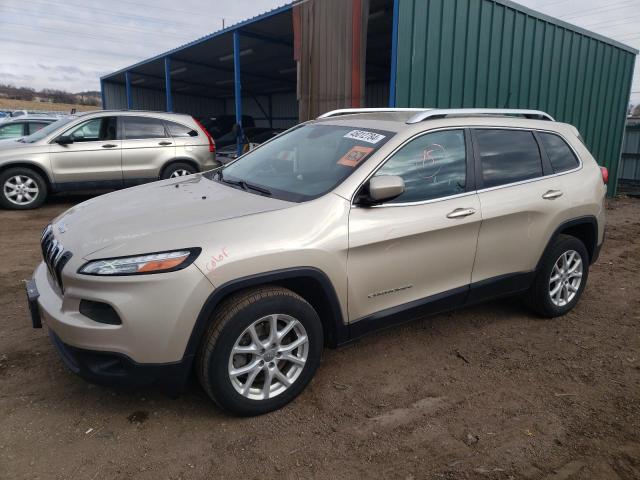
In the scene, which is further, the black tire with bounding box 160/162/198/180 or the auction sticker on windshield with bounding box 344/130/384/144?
the black tire with bounding box 160/162/198/180

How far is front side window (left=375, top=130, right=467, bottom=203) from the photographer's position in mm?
3115

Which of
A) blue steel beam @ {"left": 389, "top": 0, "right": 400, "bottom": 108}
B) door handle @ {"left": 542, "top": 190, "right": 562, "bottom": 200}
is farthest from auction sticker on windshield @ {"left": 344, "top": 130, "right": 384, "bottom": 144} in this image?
blue steel beam @ {"left": 389, "top": 0, "right": 400, "bottom": 108}

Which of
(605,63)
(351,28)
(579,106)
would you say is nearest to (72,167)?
(351,28)

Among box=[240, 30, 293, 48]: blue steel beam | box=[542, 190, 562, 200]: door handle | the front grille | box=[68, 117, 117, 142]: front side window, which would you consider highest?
box=[240, 30, 293, 48]: blue steel beam

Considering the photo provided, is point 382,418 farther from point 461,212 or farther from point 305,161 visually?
point 305,161

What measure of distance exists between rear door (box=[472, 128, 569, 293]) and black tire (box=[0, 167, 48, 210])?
741 centimetres

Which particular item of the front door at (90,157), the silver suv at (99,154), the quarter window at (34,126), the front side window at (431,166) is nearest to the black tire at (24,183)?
the silver suv at (99,154)

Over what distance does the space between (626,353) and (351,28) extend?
609 centimetres

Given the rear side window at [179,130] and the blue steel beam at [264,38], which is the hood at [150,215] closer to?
the rear side window at [179,130]

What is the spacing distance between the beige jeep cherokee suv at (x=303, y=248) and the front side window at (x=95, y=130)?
5578 mm

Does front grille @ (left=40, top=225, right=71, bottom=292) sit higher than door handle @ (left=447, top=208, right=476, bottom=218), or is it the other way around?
door handle @ (left=447, top=208, right=476, bottom=218)

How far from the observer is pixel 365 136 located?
3.25 m

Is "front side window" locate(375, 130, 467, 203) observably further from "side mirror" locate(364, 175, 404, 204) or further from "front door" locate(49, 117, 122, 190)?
"front door" locate(49, 117, 122, 190)

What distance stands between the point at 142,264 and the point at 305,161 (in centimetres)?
144
